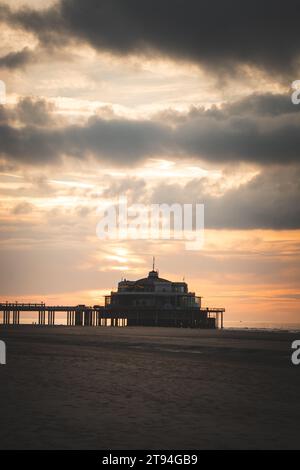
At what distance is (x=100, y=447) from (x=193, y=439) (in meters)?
2.85

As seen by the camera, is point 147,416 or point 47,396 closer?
point 147,416

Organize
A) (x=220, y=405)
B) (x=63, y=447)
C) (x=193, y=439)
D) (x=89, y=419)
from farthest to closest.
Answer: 1. (x=220, y=405)
2. (x=89, y=419)
3. (x=193, y=439)
4. (x=63, y=447)

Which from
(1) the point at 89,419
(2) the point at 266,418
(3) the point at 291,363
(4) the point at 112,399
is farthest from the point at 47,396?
(3) the point at 291,363

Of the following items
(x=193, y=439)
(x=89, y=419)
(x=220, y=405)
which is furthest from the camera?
(x=220, y=405)

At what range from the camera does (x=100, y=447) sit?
779 inches

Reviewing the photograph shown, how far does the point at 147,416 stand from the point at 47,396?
19.9 ft
